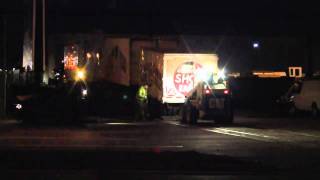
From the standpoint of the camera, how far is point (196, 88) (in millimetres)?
30453

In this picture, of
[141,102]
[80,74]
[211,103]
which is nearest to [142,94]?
[141,102]

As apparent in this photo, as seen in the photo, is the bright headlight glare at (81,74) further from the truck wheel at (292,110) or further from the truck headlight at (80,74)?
the truck wheel at (292,110)

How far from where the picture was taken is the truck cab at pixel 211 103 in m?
29.8

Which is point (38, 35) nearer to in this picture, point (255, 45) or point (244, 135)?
point (244, 135)

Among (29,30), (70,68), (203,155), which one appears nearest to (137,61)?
(70,68)

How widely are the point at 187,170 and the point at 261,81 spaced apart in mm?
39502

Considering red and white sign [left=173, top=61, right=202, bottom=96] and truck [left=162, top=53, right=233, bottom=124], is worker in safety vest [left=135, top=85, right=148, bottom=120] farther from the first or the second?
red and white sign [left=173, top=61, right=202, bottom=96]

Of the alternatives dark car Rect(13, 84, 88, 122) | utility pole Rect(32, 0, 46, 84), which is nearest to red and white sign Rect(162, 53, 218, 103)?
dark car Rect(13, 84, 88, 122)

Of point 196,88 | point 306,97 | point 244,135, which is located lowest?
point 244,135

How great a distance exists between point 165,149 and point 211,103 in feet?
38.2

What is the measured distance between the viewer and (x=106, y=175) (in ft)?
44.3

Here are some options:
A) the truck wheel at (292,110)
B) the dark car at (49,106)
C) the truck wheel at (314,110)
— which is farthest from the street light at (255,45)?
the dark car at (49,106)

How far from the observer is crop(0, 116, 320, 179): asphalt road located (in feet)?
48.4

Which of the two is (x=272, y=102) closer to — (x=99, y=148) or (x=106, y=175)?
(x=99, y=148)
